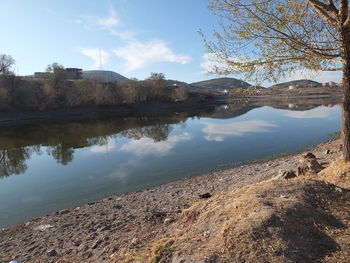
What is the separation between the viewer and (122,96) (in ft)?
311

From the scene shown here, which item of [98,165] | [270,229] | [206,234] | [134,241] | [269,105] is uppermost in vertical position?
[269,105]

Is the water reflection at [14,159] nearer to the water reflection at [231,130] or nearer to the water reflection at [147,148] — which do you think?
the water reflection at [147,148]

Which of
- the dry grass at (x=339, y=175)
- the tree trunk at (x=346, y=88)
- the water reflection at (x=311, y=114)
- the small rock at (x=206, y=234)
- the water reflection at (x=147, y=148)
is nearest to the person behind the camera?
the small rock at (x=206, y=234)

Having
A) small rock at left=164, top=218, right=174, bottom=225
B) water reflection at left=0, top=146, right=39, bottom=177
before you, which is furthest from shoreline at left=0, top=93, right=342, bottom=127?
small rock at left=164, top=218, right=174, bottom=225

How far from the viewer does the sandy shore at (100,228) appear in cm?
731

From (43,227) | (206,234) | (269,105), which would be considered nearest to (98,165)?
(43,227)

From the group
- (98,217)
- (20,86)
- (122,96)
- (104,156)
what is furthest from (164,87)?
(98,217)

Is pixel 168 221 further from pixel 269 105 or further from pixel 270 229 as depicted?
pixel 269 105

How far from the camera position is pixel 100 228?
895cm

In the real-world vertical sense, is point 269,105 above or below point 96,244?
above

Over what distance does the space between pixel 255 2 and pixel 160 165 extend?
1508 centimetres

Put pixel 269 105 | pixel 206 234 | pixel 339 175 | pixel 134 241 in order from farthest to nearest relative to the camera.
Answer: pixel 269 105 < pixel 339 175 < pixel 134 241 < pixel 206 234

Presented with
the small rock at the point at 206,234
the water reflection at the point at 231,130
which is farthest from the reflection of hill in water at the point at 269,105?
the small rock at the point at 206,234

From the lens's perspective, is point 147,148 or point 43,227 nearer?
point 43,227
